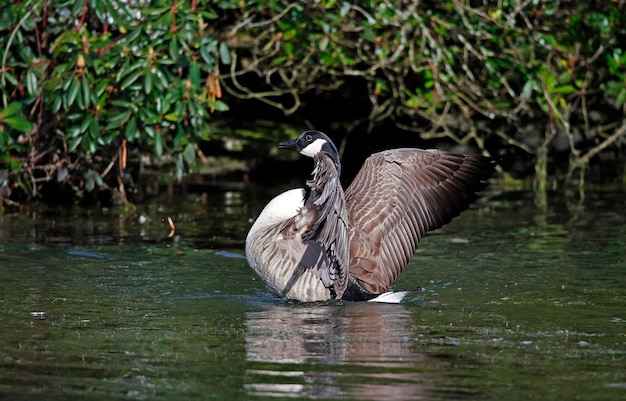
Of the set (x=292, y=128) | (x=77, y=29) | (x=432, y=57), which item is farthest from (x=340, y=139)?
(x=77, y=29)

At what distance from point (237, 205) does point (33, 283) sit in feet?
15.1

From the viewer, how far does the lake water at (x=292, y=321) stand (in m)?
4.98

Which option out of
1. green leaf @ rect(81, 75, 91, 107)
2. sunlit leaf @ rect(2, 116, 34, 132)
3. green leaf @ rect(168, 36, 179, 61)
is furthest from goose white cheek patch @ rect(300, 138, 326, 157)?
sunlit leaf @ rect(2, 116, 34, 132)

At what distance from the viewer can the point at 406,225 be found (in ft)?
25.4

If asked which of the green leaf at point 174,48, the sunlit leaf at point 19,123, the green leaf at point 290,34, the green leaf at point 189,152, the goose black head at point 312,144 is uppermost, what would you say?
the green leaf at point 290,34

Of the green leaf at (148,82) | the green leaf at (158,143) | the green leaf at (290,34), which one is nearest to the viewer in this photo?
the green leaf at (148,82)

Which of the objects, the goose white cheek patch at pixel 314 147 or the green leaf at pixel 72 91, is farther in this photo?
the green leaf at pixel 72 91

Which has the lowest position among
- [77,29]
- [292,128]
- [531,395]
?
[531,395]

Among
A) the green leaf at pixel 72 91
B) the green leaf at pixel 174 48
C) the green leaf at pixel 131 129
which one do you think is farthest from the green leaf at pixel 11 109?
the green leaf at pixel 174 48

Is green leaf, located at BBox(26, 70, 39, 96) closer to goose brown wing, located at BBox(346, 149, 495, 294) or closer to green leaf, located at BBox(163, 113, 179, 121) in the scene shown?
green leaf, located at BBox(163, 113, 179, 121)

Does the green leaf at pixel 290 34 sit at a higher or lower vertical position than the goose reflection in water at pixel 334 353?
higher

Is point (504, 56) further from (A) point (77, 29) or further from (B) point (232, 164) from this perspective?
(A) point (77, 29)

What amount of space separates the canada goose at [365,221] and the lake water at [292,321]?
→ 8.5 inches

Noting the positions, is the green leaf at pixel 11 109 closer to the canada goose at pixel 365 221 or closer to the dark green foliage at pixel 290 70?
the dark green foliage at pixel 290 70
